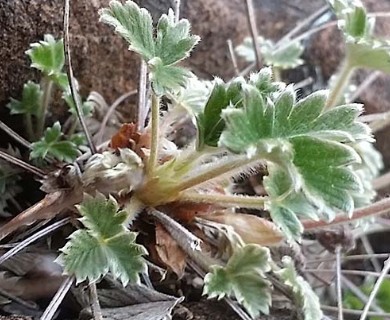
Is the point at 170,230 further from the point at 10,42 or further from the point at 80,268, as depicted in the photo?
the point at 10,42

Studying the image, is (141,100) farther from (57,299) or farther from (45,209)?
(57,299)

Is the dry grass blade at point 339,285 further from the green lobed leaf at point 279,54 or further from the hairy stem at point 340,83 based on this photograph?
the green lobed leaf at point 279,54

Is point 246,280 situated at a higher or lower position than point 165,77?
lower

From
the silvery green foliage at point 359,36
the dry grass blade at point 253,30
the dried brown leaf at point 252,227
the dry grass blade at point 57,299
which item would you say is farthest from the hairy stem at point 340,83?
the dry grass blade at point 57,299

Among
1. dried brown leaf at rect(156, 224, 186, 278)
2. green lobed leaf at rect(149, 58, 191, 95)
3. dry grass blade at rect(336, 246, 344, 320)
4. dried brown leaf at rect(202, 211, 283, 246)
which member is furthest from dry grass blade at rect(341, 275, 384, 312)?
green lobed leaf at rect(149, 58, 191, 95)

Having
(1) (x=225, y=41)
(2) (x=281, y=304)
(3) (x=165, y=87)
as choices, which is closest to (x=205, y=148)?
(3) (x=165, y=87)

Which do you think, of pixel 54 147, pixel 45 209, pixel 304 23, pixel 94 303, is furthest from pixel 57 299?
pixel 304 23
